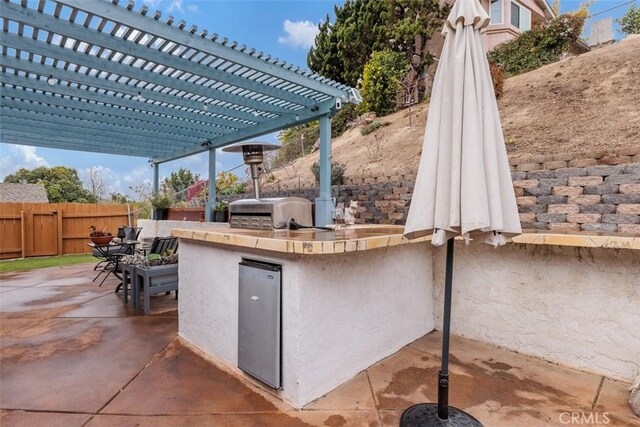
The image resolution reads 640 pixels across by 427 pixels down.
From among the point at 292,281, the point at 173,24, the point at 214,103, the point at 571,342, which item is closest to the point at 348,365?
the point at 292,281

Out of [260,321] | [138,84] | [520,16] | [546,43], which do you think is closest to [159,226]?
[138,84]

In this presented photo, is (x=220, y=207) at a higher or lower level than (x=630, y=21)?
lower

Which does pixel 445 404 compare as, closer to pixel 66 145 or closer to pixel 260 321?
pixel 260 321

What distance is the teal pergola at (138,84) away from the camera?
12.1 ft

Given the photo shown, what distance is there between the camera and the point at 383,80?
12.6m

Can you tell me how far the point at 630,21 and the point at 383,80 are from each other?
12940 mm

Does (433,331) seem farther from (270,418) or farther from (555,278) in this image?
(270,418)

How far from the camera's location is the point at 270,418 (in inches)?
86.3

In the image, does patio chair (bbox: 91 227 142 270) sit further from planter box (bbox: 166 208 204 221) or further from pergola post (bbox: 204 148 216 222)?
pergola post (bbox: 204 148 216 222)

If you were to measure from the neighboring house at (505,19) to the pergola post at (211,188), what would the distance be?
12012 millimetres

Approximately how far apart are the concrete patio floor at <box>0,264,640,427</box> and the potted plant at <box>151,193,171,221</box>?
20.0 feet

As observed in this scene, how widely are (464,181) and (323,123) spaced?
4.22 m

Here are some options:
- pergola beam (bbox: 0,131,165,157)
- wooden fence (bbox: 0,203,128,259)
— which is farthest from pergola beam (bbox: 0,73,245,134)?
wooden fence (bbox: 0,203,128,259)

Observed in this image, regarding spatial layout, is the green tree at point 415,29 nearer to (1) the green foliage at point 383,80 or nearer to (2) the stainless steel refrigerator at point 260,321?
(1) the green foliage at point 383,80
